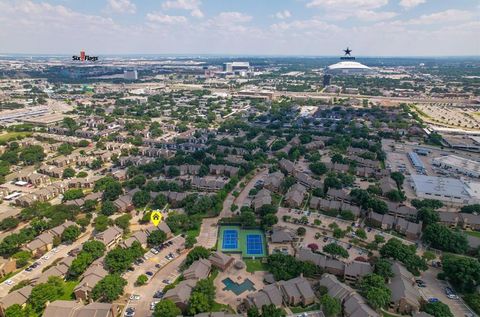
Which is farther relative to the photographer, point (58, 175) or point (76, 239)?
point (58, 175)

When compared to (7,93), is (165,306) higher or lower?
lower

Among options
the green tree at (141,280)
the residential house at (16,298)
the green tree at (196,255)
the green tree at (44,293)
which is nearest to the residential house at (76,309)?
the green tree at (44,293)

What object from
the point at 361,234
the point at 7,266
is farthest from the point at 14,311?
the point at 361,234

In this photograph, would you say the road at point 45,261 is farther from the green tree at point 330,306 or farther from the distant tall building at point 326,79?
the distant tall building at point 326,79

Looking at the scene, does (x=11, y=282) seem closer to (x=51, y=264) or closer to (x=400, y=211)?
(x=51, y=264)

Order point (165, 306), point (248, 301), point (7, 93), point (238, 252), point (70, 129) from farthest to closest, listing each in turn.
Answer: point (7, 93) → point (70, 129) → point (238, 252) → point (248, 301) → point (165, 306)

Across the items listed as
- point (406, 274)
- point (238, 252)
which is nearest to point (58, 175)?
point (238, 252)

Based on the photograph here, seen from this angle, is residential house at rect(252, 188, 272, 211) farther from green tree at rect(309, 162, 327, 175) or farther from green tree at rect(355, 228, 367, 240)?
green tree at rect(309, 162, 327, 175)

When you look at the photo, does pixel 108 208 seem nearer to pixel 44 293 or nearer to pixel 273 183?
pixel 44 293
